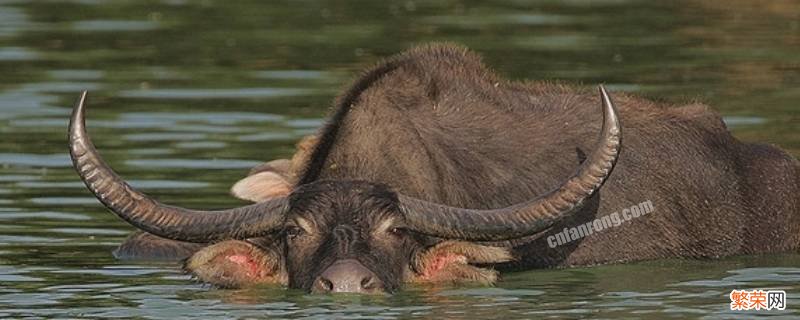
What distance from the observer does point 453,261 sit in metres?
13.7

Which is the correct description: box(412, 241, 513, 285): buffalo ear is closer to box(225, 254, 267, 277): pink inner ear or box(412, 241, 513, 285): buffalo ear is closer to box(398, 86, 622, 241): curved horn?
box(398, 86, 622, 241): curved horn

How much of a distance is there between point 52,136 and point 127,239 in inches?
217

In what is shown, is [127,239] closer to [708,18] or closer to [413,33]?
[413,33]

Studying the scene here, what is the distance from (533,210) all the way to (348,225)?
1057mm

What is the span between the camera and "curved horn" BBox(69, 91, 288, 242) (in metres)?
13.2

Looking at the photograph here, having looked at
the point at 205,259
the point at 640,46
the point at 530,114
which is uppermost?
the point at 640,46

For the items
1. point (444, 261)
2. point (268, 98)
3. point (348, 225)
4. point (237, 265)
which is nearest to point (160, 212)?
point (237, 265)

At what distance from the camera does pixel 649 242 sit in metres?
15.2

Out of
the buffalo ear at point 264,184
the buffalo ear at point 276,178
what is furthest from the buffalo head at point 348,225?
the buffalo ear at point 264,184

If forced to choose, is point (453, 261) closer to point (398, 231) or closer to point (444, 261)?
point (444, 261)

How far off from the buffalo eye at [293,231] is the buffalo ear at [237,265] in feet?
1.07

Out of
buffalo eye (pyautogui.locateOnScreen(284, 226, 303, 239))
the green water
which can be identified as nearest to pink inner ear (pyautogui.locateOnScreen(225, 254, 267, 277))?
the green water

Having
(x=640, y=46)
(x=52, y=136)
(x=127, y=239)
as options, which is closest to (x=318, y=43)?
(x=640, y=46)

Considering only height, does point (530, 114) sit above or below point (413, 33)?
below
